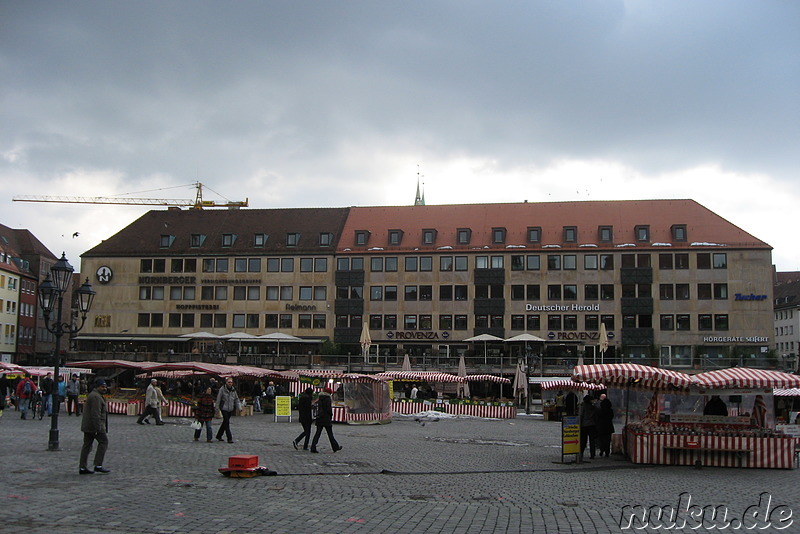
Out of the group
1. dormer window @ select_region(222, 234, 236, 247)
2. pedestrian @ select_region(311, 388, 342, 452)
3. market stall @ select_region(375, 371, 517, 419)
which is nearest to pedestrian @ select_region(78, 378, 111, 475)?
pedestrian @ select_region(311, 388, 342, 452)

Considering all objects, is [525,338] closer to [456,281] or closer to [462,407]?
[456,281]

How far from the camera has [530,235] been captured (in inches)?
2886

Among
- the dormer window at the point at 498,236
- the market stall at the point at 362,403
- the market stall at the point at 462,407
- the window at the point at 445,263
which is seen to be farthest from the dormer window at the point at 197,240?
the market stall at the point at 362,403

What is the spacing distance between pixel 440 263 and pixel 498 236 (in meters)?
5.39

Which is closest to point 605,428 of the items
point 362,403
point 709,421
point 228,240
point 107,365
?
point 709,421

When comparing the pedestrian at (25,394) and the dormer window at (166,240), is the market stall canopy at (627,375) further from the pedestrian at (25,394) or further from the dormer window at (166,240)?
the dormer window at (166,240)

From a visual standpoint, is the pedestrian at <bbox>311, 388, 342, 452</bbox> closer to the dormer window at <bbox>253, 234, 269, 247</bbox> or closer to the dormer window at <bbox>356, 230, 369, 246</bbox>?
the dormer window at <bbox>356, 230, 369, 246</bbox>

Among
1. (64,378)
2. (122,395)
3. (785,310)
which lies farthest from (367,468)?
(785,310)

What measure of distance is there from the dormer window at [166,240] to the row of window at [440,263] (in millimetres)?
1610

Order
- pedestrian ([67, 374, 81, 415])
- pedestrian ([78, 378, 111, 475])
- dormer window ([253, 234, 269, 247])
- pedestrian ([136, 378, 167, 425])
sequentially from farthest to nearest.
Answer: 1. dormer window ([253, 234, 269, 247])
2. pedestrian ([67, 374, 81, 415])
3. pedestrian ([136, 378, 167, 425])
4. pedestrian ([78, 378, 111, 475])

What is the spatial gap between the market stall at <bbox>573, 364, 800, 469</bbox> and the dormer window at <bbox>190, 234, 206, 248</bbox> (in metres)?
61.6

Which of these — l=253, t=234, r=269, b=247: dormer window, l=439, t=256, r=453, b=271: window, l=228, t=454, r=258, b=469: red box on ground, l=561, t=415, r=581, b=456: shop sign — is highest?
l=253, t=234, r=269, b=247: dormer window

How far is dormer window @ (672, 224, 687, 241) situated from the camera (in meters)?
70.7

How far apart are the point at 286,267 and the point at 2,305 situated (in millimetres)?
32814
